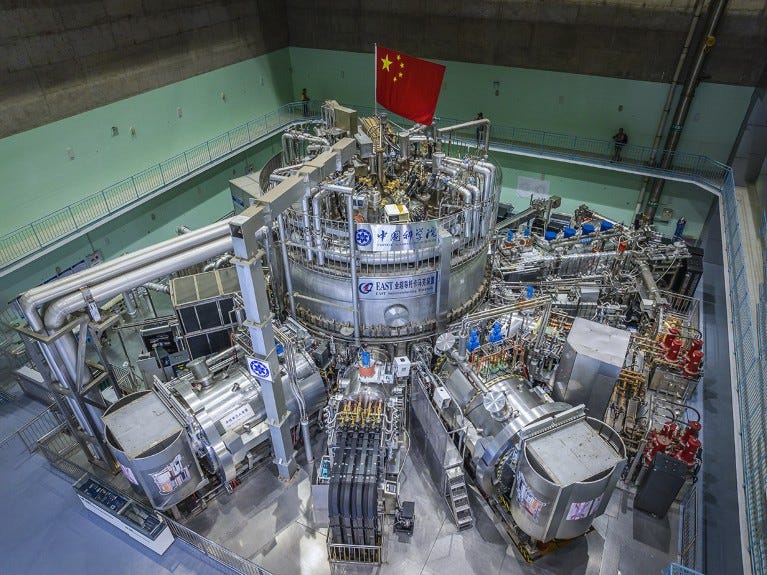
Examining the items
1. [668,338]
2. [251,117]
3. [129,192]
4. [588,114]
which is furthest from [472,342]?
[251,117]

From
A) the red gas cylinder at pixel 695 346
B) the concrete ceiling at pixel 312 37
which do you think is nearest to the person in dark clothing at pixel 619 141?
the concrete ceiling at pixel 312 37

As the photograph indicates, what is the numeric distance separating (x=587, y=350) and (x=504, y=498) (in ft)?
11.4

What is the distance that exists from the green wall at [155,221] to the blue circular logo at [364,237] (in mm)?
10917

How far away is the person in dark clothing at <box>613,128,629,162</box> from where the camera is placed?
20078mm

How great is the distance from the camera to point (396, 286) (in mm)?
11586

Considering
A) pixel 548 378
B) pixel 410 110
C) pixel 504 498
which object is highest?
pixel 410 110

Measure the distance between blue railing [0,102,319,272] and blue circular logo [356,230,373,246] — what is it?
33.5 feet

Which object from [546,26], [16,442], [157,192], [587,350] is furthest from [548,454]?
[546,26]

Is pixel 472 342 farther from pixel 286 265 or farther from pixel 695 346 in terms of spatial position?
pixel 695 346

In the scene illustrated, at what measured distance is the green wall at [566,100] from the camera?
61.4ft

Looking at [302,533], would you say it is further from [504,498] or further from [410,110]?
[410,110]

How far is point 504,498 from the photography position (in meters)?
10.2

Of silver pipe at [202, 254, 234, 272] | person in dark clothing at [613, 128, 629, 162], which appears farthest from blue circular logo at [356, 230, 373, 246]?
person in dark clothing at [613, 128, 629, 162]

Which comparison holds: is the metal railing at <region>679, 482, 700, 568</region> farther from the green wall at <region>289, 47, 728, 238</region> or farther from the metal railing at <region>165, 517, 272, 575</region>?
the green wall at <region>289, 47, 728, 238</region>
